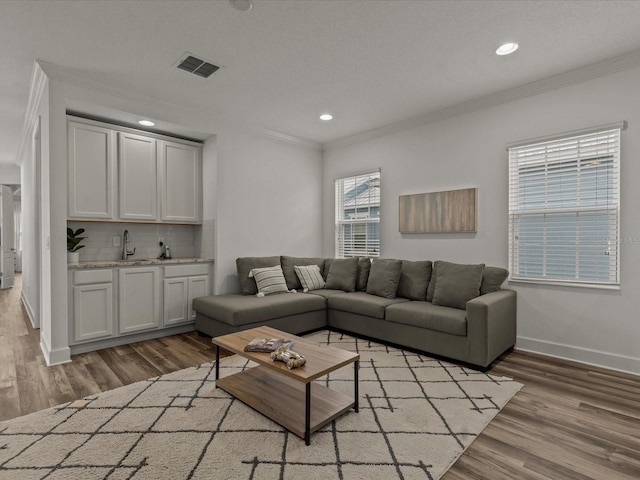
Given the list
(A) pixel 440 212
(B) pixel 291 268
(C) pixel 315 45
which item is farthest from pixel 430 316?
(C) pixel 315 45

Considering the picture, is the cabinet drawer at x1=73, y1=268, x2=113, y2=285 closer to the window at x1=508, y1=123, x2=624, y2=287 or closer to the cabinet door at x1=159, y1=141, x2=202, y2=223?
the cabinet door at x1=159, y1=141, x2=202, y2=223

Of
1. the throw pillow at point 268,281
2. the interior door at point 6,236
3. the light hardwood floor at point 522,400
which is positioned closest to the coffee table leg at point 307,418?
the light hardwood floor at point 522,400

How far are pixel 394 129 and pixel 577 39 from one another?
2286mm

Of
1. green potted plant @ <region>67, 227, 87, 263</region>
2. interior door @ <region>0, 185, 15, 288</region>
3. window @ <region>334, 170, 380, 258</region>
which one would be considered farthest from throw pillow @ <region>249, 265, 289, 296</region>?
interior door @ <region>0, 185, 15, 288</region>

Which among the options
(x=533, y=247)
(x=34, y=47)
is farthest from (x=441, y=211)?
(x=34, y=47)

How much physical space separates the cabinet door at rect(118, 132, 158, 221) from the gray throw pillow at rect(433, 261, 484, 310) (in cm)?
348

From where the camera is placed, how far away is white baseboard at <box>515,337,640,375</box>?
9.90ft

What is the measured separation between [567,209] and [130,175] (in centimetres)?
473

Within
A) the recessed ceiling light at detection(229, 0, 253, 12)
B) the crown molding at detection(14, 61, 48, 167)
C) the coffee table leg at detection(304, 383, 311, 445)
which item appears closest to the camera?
the coffee table leg at detection(304, 383, 311, 445)

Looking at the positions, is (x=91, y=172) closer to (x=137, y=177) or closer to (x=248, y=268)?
(x=137, y=177)

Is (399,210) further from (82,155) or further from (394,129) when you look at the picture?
(82,155)

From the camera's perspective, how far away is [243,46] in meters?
2.81

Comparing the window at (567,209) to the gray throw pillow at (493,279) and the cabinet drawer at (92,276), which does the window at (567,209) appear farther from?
the cabinet drawer at (92,276)

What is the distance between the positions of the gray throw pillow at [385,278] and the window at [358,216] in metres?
0.75
